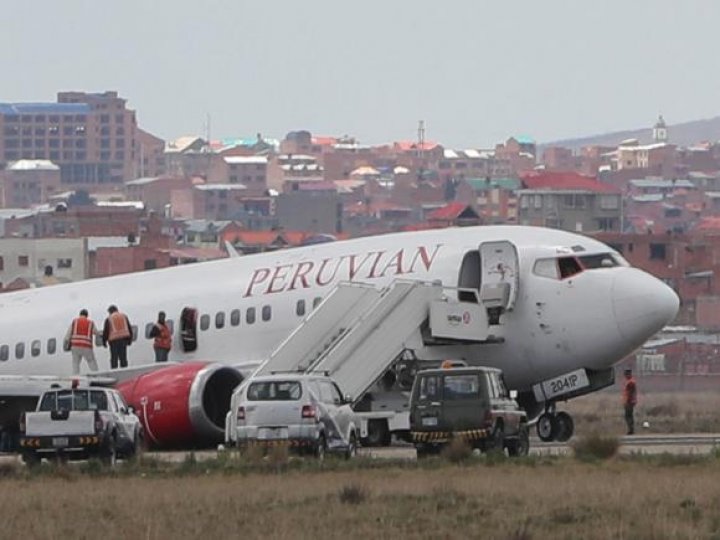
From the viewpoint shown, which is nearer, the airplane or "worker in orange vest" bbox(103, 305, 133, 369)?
the airplane

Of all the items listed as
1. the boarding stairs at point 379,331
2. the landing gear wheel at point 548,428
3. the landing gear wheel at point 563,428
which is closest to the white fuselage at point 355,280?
the boarding stairs at point 379,331

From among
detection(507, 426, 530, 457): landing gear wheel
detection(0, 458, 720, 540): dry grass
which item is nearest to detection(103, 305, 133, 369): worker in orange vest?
detection(507, 426, 530, 457): landing gear wheel

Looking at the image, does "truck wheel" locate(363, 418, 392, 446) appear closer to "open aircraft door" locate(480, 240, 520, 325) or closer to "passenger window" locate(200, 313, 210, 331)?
"open aircraft door" locate(480, 240, 520, 325)

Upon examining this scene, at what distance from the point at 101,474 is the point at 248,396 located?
484 centimetres

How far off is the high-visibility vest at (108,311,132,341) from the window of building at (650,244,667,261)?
128831 millimetres

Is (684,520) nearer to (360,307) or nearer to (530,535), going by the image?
(530,535)

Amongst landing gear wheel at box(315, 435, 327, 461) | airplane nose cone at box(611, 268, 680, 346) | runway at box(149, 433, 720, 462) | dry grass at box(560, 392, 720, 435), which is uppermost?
airplane nose cone at box(611, 268, 680, 346)

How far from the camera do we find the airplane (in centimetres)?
5272

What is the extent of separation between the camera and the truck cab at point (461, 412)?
45.6 meters

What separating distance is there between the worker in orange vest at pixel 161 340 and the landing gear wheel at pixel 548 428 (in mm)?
8232

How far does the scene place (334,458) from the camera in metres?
44.8

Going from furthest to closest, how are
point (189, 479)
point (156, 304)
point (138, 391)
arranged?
point (156, 304)
point (138, 391)
point (189, 479)

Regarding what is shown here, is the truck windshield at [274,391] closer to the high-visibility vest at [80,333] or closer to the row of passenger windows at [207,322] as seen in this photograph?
the row of passenger windows at [207,322]

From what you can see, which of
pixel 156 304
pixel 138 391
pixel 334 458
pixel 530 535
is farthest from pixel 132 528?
pixel 156 304
